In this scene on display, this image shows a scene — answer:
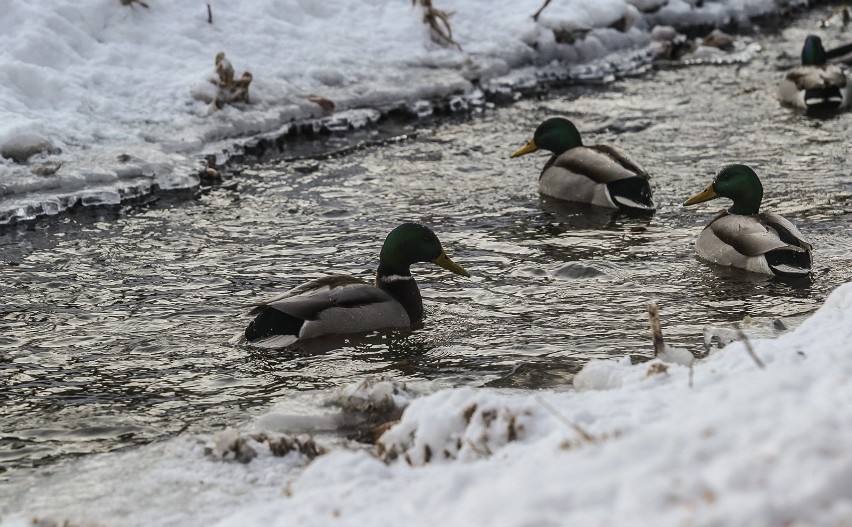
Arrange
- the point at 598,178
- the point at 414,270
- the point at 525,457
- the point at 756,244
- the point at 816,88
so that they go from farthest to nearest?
the point at 816,88, the point at 598,178, the point at 414,270, the point at 756,244, the point at 525,457

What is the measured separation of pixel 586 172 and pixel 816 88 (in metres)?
3.88

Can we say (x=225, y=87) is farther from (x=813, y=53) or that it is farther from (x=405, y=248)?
(x=813, y=53)

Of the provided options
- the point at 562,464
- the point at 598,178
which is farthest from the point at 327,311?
the point at 598,178

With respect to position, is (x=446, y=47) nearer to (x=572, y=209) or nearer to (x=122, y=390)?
(x=572, y=209)

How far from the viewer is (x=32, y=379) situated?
6789mm

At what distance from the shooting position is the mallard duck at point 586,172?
35.0 feet

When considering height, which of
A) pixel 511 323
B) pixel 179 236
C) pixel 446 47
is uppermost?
pixel 446 47

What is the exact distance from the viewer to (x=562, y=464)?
383 cm

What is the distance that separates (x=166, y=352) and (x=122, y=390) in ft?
2.12

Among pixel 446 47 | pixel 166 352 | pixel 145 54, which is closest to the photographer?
pixel 166 352

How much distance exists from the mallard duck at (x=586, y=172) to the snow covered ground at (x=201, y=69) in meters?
2.34

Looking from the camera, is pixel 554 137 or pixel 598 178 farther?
pixel 554 137

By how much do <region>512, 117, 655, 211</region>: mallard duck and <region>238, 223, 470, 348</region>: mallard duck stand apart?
271cm

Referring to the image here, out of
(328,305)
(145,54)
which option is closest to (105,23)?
(145,54)
